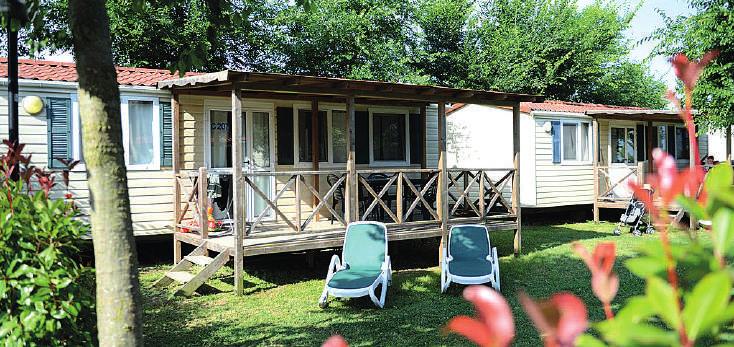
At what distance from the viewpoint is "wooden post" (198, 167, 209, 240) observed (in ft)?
29.4

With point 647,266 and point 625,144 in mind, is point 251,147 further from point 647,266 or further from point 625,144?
point 625,144

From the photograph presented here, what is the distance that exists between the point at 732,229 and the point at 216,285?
8756 mm

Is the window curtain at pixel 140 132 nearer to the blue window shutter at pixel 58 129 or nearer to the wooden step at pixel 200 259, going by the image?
the blue window shutter at pixel 58 129

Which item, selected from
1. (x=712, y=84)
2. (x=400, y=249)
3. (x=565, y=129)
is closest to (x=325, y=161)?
(x=400, y=249)

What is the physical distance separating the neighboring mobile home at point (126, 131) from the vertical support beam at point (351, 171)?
9.92ft

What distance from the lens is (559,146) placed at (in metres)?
15.9

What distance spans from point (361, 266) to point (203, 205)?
2.44 metres

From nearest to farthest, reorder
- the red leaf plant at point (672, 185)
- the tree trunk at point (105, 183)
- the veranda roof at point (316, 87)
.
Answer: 1. the red leaf plant at point (672, 185)
2. the tree trunk at point (105, 183)
3. the veranda roof at point (316, 87)

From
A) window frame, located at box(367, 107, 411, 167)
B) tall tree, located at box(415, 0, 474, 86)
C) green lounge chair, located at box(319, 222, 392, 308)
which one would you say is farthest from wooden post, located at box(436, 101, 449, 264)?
tall tree, located at box(415, 0, 474, 86)

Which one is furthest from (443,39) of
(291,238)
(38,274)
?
(38,274)

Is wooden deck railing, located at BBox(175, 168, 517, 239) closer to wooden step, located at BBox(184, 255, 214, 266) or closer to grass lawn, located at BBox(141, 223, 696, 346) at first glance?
wooden step, located at BBox(184, 255, 214, 266)

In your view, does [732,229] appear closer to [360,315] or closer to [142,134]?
[360,315]

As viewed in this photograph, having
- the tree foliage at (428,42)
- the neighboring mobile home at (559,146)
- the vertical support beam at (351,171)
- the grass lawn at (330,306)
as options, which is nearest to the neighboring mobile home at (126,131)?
the grass lawn at (330,306)

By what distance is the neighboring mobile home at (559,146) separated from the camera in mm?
15445
